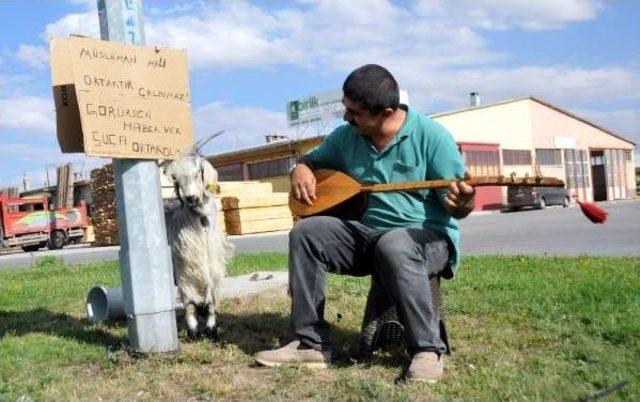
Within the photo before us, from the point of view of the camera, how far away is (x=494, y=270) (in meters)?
7.77

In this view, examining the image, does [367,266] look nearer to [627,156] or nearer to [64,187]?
[64,187]

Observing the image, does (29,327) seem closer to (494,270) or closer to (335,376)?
(335,376)

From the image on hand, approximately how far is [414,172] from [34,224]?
88.5 feet

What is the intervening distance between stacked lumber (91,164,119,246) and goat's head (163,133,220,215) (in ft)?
70.7

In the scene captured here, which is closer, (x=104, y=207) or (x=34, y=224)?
(x=104, y=207)

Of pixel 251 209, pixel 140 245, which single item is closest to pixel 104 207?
pixel 251 209

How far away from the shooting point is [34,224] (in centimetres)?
2817

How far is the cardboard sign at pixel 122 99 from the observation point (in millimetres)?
4191

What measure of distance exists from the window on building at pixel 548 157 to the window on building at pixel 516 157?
680 mm

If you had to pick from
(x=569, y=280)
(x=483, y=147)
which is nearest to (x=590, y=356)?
(x=569, y=280)

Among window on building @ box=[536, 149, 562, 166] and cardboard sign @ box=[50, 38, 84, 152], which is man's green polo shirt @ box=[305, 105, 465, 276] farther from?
window on building @ box=[536, 149, 562, 166]

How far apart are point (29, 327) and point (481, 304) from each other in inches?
145

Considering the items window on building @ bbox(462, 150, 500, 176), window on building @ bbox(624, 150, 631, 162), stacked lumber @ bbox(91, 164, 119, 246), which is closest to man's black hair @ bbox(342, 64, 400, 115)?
stacked lumber @ bbox(91, 164, 119, 246)

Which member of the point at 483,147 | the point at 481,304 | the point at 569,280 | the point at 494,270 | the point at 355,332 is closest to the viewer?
the point at 355,332
